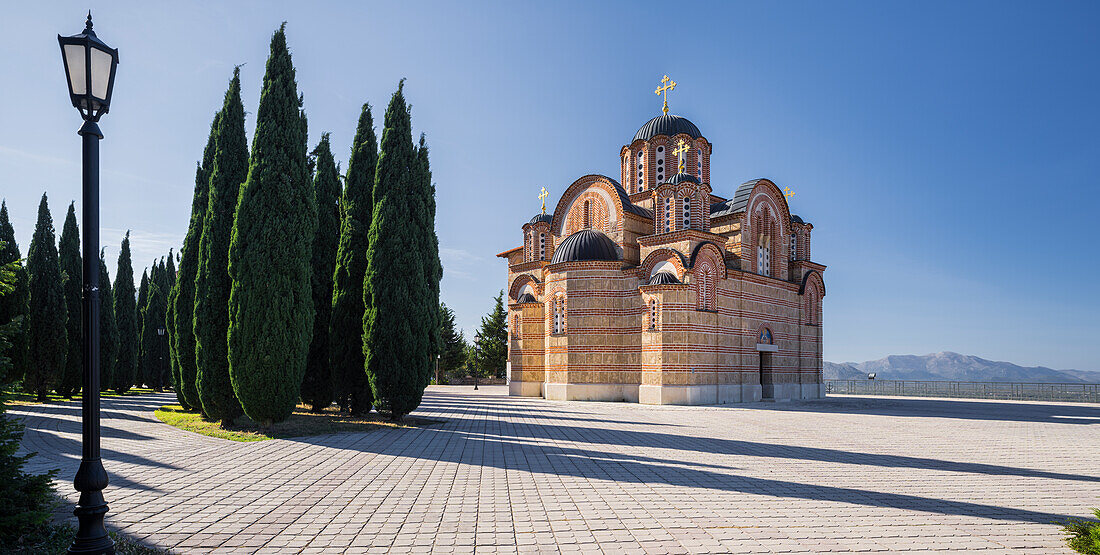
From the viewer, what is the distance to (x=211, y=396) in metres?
14.5

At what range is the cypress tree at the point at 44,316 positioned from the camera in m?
22.8

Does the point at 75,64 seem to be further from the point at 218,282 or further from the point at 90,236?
the point at 218,282

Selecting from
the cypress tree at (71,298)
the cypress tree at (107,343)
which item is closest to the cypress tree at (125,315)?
the cypress tree at (107,343)

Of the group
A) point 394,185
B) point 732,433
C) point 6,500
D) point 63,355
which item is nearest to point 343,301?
point 394,185

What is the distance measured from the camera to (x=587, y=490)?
798cm

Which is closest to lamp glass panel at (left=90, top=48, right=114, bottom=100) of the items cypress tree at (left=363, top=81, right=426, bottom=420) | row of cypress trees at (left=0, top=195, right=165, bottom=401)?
cypress tree at (left=363, top=81, right=426, bottom=420)

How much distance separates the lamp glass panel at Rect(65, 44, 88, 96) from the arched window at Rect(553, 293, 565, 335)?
2497 centimetres

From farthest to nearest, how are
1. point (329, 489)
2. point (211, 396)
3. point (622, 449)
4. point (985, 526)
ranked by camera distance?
point (211, 396), point (622, 449), point (329, 489), point (985, 526)

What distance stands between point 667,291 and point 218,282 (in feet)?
57.4

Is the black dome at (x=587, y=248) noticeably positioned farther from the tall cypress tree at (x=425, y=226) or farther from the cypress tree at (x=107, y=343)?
the cypress tree at (x=107, y=343)

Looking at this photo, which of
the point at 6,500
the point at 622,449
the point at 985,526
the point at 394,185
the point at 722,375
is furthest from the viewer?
the point at 722,375

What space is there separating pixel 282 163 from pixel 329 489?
903 centimetres

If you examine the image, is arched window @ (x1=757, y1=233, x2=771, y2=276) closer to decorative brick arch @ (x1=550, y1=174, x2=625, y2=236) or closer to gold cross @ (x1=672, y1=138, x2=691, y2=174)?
gold cross @ (x1=672, y1=138, x2=691, y2=174)

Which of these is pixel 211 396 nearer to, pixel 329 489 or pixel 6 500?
pixel 329 489
